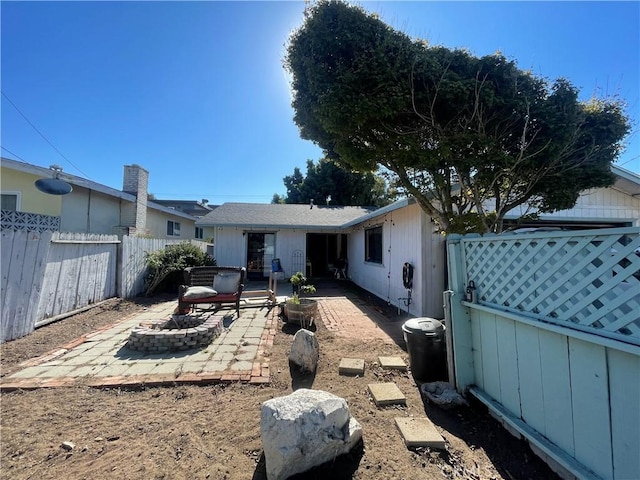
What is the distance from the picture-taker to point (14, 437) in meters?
2.30

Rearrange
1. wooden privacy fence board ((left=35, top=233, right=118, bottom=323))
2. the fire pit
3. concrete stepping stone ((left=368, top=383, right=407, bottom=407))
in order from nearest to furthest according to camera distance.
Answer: concrete stepping stone ((left=368, top=383, right=407, bottom=407)), the fire pit, wooden privacy fence board ((left=35, top=233, right=118, bottom=323))

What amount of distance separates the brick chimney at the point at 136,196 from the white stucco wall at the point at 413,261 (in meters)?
10.1

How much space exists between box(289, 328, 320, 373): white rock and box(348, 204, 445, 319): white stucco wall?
11.5 ft

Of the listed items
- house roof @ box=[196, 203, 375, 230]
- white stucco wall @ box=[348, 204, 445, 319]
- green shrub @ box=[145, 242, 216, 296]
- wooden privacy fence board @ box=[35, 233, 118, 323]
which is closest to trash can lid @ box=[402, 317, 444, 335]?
white stucco wall @ box=[348, 204, 445, 319]

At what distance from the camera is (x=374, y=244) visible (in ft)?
32.5

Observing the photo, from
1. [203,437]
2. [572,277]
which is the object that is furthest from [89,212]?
[572,277]

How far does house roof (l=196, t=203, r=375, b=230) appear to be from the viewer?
444 inches

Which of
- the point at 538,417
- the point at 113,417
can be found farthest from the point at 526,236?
the point at 113,417

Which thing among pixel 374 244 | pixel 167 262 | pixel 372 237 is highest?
pixel 372 237

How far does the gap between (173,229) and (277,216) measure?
7.79 metres

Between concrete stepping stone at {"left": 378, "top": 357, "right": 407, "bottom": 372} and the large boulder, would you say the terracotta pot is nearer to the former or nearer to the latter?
concrete stepping stone at {"left": 378, "top": 357, "right": 407, "bottom": 372}

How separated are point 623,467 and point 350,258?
38.5 feet

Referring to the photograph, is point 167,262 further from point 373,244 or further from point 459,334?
point 459,334

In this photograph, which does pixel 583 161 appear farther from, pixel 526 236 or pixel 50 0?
pixel 50 0
